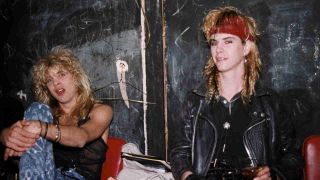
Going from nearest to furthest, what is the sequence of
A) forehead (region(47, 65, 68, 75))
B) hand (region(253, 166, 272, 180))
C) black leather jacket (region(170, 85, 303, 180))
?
1. hand (region(253, 166, 272, 180))
2. black leather jacket (region(170, 85, 303, 180))
3. forehead (region(47, 65, 68, 75))

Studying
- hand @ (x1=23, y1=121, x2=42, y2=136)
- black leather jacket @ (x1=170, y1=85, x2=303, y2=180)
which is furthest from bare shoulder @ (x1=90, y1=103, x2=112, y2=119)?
black leather jacket @ (x1=170, y1=85, x2=303, y2=180)

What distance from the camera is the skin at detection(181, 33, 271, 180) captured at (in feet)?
9.29

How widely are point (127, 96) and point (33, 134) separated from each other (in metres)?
1.53

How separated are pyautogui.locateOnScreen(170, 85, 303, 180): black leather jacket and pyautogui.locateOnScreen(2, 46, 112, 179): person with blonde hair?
2.42ft

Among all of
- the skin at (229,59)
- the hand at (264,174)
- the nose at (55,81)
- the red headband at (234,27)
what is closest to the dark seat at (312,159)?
the hand at (264,174)

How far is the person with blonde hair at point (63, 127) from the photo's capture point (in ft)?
9.17

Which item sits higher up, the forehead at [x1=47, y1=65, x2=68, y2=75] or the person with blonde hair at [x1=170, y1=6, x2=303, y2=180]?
the forehead at [x1=47, y1=65, x2=68, y2=75]

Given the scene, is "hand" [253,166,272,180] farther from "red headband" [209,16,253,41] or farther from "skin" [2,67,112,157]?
"skin" [2,67,112,157]

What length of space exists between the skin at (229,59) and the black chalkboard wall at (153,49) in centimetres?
76

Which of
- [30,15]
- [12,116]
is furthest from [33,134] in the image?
[30,15]

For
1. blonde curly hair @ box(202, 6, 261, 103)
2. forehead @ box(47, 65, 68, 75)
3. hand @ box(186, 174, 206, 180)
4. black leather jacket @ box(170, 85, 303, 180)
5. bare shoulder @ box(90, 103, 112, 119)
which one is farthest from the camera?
forehead @ box(47, 65, 68, 75)

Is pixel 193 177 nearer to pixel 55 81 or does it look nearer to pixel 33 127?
pixel 33 127

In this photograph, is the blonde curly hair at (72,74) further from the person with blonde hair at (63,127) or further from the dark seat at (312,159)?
the dark seat at (312,159)


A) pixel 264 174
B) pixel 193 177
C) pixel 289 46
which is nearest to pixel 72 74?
pixel 193 177
